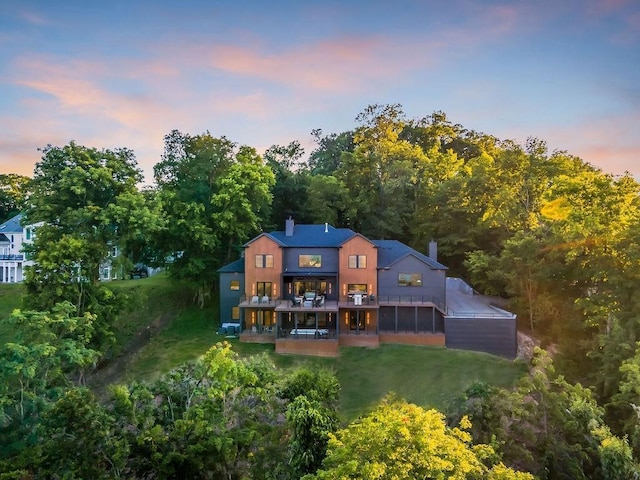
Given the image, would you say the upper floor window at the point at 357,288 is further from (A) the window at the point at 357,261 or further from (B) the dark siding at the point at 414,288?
(A) the window at the point at 357,261

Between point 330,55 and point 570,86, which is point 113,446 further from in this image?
point 570,86

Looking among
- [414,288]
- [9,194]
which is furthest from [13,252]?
[414,288]

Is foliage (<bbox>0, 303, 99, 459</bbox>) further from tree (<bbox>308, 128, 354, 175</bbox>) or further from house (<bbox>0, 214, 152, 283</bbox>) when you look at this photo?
tree (<bbox>308, 128, 354, 175</bbox>)

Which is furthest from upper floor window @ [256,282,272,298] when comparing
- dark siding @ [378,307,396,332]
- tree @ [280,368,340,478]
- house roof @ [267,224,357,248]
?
tree @ [280,368,340,478]

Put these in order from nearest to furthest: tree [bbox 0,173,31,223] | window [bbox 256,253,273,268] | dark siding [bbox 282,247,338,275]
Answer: window [bbox 256,253,273,268] → dark siding [bbox 282,247,338,275] → tree [bbox 0,173,31,223]

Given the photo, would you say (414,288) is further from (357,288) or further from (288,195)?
(288,195)

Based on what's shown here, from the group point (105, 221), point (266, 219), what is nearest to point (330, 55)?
point (105, 221)
